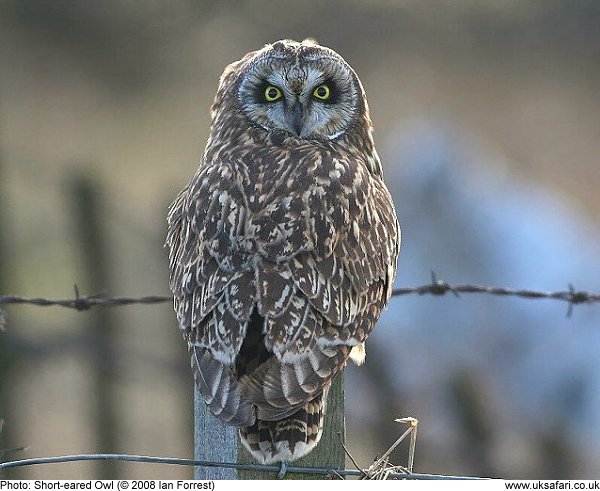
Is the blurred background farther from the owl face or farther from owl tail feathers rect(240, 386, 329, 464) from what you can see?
the owl face

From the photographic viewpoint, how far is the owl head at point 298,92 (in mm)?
5363

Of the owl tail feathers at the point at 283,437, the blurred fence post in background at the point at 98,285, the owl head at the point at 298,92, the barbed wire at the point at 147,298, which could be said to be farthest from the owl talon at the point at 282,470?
the blurred fence post in background at the point at 98,285

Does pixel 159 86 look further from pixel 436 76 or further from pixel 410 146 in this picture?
pixel 410 146

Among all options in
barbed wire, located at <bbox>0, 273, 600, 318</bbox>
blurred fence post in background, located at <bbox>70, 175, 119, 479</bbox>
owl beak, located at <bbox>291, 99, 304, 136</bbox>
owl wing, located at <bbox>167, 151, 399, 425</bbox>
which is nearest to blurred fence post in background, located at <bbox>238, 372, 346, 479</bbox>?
owl wing, located at <bbox>167, 151, 399, 425</bbox>

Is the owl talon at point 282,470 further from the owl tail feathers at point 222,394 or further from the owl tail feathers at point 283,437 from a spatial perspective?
the owl tail feathers at point 222,394

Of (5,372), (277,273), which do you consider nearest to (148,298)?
(277,273)

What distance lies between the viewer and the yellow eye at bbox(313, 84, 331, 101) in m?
5.44

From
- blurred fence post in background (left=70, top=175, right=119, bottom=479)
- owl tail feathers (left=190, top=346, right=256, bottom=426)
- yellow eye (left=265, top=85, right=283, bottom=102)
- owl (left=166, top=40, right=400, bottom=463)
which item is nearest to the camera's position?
owl tail feathers (left=190, top=346, right=256, bottom=426)

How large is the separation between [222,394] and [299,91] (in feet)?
5.14

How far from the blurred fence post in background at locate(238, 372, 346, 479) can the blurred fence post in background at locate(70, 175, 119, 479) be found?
3858mm

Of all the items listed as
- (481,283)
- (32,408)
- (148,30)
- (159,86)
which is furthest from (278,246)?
(148,30)

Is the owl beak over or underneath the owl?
over

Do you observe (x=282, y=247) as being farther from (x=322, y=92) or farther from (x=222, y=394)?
(x=322, y=92)

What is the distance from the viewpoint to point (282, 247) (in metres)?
4.64
